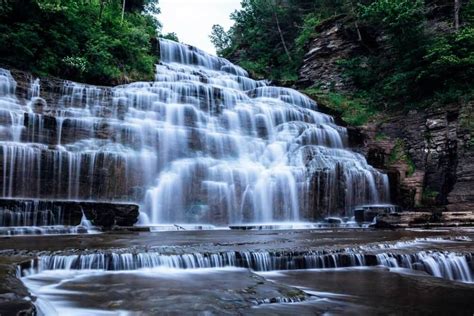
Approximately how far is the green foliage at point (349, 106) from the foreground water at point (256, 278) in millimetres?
15480

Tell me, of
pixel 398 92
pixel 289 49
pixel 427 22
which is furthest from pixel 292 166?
pixel 289 49

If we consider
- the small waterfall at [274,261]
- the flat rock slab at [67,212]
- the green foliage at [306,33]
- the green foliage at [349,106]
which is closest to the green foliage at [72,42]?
the flat rock slab at [67,212]

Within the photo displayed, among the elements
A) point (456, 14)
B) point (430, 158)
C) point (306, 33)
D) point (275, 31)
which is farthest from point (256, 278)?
point (275, 31)

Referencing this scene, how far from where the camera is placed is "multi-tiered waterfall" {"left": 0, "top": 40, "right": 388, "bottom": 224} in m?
13.5

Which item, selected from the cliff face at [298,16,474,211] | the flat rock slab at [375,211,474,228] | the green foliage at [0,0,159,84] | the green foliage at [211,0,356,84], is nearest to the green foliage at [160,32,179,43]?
the green foliage at [211,0,356,84]

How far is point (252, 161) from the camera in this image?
709 inches

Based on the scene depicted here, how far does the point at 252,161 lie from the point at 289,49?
80.7 ft

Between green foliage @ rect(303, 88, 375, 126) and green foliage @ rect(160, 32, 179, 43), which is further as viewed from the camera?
green foliage @ rect(160, 32, 179, 43)

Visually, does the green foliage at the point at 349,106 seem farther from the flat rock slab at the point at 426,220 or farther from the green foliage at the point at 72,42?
the green foliage at the point at 72,42

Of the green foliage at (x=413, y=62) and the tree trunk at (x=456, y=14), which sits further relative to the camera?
the tree trunk at (x=456, y=14)

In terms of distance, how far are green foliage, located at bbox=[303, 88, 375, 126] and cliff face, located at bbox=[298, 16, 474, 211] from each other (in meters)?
1.10

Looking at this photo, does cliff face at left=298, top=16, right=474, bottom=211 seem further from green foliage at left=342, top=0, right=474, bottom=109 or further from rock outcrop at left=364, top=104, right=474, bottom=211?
green foliage at left=342, top=0, right=474, bottom=109

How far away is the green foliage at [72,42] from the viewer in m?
17.9

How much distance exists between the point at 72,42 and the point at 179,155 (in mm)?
9030
